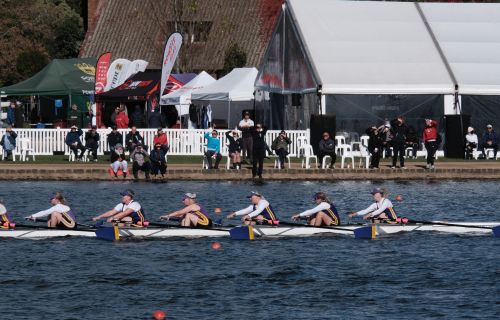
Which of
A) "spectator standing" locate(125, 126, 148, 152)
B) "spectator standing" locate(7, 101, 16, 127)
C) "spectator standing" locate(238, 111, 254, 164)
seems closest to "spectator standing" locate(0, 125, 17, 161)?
"spectator standing" locate(125, 126, 148, 152)

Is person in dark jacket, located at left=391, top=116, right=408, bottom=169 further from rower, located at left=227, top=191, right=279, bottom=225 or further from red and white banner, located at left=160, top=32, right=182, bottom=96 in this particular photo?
rower, located at left=227, top=191, right=279, bottom=225

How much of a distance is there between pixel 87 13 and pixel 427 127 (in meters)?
47.4

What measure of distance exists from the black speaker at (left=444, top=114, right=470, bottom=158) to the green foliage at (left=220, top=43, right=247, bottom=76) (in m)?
23.9

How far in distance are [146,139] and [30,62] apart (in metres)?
35.9

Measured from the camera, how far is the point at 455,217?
162 feet

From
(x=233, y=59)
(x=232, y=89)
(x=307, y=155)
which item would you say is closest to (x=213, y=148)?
(x=307, y=155)

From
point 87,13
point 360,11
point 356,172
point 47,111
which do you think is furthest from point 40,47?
point 356,172

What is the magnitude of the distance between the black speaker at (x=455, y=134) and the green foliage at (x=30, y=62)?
39338 mm

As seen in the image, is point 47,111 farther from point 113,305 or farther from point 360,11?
point 113,305

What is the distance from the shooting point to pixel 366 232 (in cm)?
4266

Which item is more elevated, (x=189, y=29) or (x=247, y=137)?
(x=189, y=29)

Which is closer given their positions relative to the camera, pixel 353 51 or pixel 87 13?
pixel 353 51

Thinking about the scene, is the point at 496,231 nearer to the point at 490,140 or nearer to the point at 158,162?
the point at 158,162

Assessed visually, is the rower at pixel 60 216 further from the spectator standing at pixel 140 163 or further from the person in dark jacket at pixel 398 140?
the person in dark jacket at pixel 398 140
